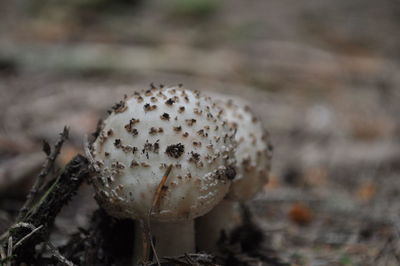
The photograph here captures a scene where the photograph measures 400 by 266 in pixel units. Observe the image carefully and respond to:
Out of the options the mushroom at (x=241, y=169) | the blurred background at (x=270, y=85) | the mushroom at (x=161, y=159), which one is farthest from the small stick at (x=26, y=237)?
the mushroom at (x=241, y=169)

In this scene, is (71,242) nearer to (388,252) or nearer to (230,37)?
(388,252)

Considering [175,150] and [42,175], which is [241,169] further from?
[42,175]

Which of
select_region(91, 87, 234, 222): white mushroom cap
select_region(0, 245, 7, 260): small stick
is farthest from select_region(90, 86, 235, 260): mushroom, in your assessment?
select_region(0, 245, 7, 260): small stick

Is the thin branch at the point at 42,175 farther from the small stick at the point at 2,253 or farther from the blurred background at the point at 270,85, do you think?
the blurred background at the point at 270,85

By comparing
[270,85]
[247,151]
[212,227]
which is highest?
[270,85]

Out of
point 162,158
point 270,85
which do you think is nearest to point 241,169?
point 162,158

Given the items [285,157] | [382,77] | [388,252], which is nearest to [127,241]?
[388,252]
